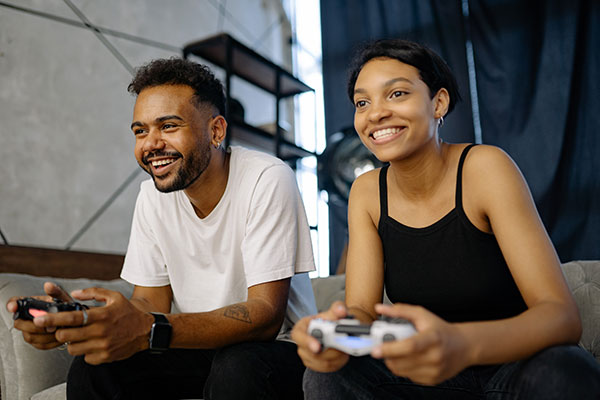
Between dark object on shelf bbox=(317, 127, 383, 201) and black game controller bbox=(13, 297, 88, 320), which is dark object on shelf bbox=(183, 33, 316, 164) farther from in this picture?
black game controller bbox=(13, 297, 88, 320)

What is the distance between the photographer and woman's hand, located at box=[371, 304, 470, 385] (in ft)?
2.02

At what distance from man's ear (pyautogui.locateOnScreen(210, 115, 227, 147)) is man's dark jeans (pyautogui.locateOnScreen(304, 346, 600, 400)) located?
0.70 m

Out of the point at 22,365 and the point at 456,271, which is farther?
the point at 22,365

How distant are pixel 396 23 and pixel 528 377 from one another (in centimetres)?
288

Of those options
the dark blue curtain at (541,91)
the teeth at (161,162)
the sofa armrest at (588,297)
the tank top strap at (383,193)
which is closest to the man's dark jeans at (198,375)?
the tank top strap at (383,193)

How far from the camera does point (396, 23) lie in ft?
10.6

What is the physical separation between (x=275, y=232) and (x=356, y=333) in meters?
0.54

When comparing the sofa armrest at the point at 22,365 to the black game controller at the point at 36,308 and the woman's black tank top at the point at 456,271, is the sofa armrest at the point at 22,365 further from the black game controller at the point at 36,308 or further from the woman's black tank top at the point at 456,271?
the woman's black tank top at the point at 456,271

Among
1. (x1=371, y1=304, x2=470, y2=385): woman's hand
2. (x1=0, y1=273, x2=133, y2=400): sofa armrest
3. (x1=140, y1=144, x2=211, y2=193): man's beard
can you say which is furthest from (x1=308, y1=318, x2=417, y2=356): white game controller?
(x1=0, y1=273, x2=133, y2=400): sofa armrest

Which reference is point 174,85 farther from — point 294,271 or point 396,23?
point 396,23

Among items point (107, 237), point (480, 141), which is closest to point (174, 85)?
point (107, 237)

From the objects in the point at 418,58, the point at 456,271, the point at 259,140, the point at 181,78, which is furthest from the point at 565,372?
the point at 259,140

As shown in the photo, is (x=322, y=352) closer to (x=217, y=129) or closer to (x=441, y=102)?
(x=441, y=102)

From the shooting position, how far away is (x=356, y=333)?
2.18 ft
